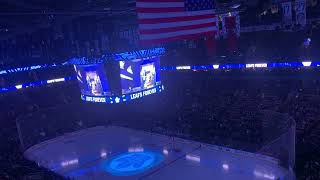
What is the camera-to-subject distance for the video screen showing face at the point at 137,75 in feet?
54.0

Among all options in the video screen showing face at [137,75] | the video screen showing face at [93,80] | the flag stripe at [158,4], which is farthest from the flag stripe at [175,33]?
the video screen showing face at [93,80]

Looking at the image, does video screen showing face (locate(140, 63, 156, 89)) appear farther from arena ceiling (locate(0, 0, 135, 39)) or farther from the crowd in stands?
the crowd in stands

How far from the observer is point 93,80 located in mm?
17281

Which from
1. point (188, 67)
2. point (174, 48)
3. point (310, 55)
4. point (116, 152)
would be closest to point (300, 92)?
point (310, 55)

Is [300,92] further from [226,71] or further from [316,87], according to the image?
[226,71]

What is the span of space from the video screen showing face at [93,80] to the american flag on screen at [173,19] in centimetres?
806

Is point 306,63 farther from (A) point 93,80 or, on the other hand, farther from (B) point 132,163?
(A) point 93,80

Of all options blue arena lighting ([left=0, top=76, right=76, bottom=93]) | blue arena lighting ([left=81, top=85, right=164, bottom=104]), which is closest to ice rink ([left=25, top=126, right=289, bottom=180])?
blue arena lighting ([left=81, top=85, right=164, bottom=104])

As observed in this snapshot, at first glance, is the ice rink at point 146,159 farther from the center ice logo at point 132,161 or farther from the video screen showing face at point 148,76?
the video screen showing face at point 148,76

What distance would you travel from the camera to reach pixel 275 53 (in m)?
26.2

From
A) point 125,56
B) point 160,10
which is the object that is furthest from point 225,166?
point 160,10

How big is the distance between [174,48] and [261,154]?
17.7 metres

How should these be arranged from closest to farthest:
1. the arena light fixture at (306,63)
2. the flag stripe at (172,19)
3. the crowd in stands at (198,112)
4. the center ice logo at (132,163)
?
the flag stripe at (172,19)
the center ice logo at (132,163)
the crowd in stands at (198,112)
the arena light fixture at (306,63)

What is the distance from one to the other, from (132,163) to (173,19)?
1045 centimetres
